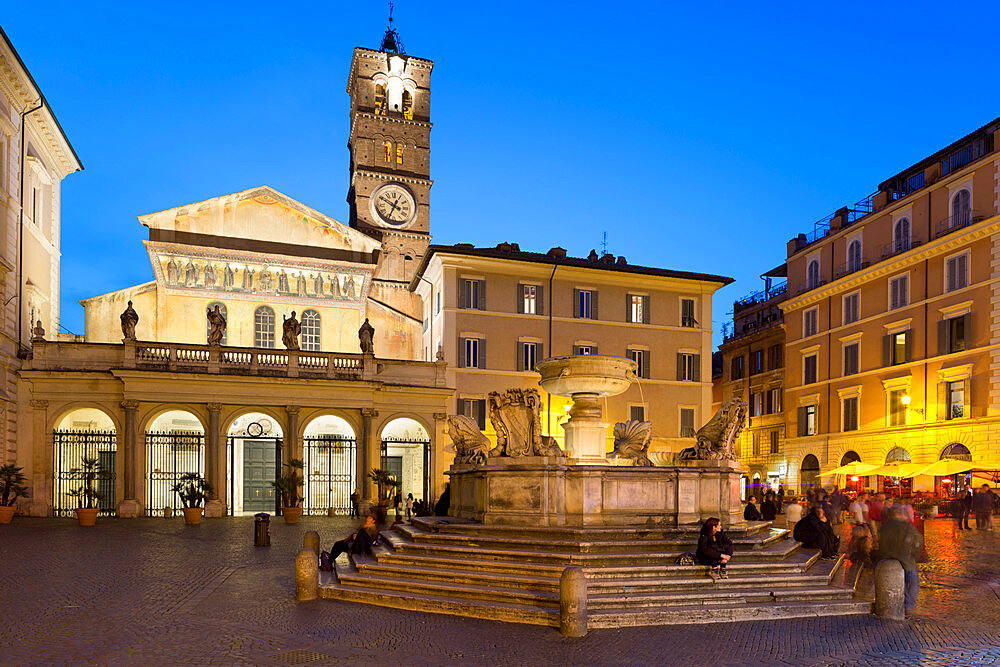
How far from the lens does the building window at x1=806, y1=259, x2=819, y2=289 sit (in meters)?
41.3

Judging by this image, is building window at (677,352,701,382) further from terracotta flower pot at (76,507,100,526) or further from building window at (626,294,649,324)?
terracotta flower pot at (76,507,100,526)

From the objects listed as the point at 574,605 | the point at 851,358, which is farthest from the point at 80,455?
the point at 851,358

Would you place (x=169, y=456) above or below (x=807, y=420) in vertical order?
below

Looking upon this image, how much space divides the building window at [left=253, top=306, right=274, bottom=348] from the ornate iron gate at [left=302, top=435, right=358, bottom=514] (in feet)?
15.2

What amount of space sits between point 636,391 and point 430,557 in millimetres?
25818

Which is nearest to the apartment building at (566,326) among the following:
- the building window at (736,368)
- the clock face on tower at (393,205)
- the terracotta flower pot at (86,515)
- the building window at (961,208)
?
the building window at (961,208)

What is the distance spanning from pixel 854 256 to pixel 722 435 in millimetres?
→ 28537

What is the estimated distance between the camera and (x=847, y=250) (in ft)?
127

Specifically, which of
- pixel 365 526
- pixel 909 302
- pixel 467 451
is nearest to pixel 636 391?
pixel 909 302

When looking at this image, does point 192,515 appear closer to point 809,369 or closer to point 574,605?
point 574,605

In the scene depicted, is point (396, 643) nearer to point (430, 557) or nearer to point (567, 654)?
point (567, 654)

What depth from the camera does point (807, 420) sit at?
40.8m

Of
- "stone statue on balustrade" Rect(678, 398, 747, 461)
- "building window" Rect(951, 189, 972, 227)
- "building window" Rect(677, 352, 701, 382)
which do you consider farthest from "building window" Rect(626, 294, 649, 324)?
"stone statue on balustrade" Rect(678, 398, 747, 461)

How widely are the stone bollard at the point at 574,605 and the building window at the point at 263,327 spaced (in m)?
25.8
